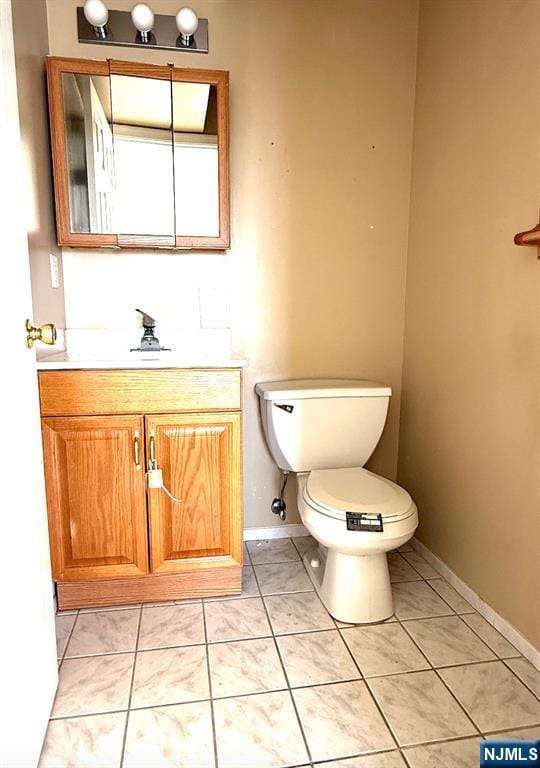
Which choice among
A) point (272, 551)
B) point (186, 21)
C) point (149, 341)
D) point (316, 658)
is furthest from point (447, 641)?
point (186, 21)

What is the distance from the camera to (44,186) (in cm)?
168

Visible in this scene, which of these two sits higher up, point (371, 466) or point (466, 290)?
point (466, 290)

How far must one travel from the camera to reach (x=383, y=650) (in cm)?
146

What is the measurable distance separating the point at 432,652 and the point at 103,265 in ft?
5.75

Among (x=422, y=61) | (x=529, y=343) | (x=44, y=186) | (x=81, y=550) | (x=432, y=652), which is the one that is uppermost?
(x=422, y=61)

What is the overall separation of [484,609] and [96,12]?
2417 mm

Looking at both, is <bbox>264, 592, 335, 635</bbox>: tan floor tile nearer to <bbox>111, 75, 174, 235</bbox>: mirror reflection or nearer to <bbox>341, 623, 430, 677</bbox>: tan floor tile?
<bbox>341, 623, 430, 677</bbox>: tan floor tile

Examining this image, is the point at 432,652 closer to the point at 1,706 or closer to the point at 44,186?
the point at 1,706

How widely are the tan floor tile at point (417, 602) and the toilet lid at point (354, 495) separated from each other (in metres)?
0.39

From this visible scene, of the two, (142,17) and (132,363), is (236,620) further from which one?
(142,17)

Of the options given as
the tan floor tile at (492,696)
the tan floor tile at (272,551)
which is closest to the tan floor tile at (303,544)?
the tan floor tile at (272,551)

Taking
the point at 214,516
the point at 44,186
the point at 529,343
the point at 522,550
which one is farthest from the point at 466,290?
the point at 44,186

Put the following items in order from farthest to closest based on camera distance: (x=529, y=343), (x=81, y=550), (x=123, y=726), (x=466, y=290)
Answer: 1. (x=466, y=290)
2. (x=81, y=550)
3. (x=529, y=343)
4. (x=123, y=726)

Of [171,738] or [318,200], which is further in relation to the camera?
[318,200]
